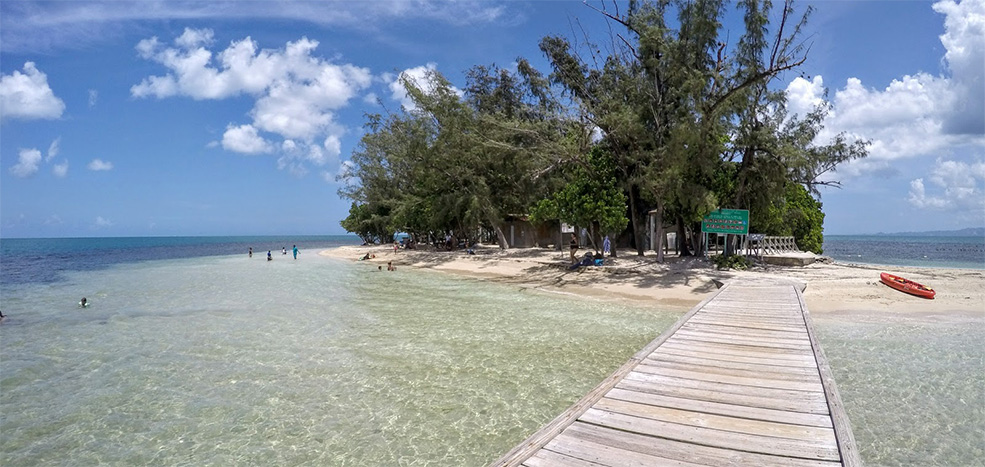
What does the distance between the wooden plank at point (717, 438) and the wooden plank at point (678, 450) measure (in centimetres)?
7

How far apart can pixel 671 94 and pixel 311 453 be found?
21232mm

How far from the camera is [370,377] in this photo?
8.51 m

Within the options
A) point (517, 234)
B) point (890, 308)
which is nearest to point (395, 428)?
point (890, 308)

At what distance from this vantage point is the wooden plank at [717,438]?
3541 mm

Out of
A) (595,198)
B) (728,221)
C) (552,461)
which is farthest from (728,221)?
(552,461)

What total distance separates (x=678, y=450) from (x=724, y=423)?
755 millimetres

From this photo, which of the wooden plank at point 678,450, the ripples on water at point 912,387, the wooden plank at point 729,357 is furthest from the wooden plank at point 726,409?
the ripples on water at point 912,387

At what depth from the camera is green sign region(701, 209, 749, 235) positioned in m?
19.9

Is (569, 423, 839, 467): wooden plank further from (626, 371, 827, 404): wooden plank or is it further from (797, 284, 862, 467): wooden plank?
(626, 371, 827, 404): wooden plank

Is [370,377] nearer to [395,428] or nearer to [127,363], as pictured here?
[395,428]

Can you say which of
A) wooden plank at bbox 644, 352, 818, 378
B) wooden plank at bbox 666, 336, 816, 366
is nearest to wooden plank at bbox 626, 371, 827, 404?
wooden plank at bbox 644, 352, 818, 378

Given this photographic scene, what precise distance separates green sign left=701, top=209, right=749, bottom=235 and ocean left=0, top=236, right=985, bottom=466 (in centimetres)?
762

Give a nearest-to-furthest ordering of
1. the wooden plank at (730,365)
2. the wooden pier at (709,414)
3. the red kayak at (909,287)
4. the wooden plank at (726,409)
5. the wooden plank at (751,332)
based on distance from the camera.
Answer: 1. the wooden pier at (709,414)
2. the wooden plank at (726,409)
3. the wooden plank at (730,365)
4. the wooden plank at (751,332)
5. the red kayak at (909,287)

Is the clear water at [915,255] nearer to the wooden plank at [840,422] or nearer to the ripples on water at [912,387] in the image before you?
the ripples on water at [912,387]
